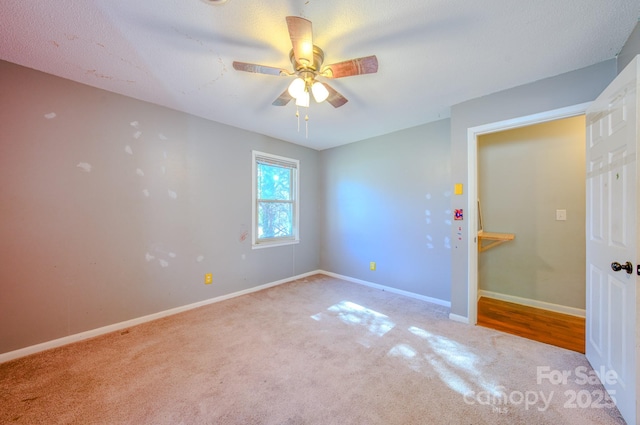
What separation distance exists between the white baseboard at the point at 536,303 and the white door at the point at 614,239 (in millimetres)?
1184

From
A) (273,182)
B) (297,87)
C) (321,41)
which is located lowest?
(273,182)

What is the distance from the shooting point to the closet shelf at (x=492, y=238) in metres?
2.97

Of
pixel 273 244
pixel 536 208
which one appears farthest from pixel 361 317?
pixel 536 208

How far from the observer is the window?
374 centimetres

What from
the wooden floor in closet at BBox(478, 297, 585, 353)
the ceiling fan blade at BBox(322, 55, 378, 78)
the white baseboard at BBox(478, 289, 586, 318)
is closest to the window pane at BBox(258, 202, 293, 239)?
the ceiling fan blade at BBox(322, 55, 378, 78)

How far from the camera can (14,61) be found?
1.96m

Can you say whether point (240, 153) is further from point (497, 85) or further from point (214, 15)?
point (497, 85)

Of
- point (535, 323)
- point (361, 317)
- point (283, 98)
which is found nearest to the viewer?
point (283, 98)

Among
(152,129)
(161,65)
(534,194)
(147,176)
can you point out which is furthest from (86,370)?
(534,194)

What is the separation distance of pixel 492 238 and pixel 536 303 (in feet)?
3.29

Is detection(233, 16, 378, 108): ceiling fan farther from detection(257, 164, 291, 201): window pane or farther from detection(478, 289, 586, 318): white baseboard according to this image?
detection(478, 289, 586, 318): white baseboard

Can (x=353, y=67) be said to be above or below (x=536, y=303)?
above

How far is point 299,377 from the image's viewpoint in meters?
1.76

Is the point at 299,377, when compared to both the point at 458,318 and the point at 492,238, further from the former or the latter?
the point at 492,238
